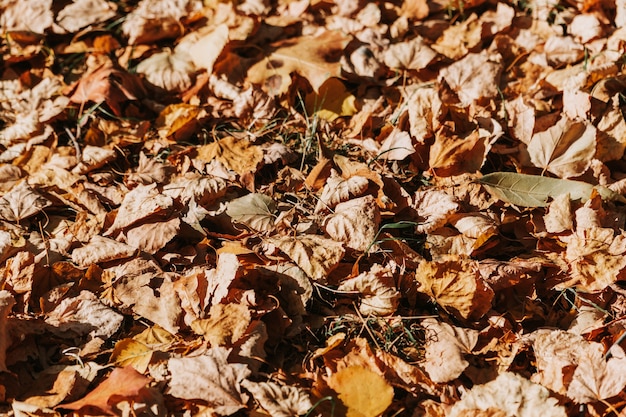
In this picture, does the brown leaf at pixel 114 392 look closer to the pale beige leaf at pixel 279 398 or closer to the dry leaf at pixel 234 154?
the pale beige leaf at pixel 279 398

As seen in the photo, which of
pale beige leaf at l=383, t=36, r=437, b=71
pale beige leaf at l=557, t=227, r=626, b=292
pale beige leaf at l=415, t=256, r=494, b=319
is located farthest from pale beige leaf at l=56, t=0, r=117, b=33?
pale beige leaf at l=557, t=227, r=626, b=292

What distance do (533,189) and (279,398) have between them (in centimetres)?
125

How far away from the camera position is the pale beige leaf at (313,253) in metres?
2.15

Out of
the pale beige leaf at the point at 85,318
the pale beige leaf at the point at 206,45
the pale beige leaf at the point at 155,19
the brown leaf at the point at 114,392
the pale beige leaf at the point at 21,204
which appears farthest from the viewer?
the pale beige leaf at the point at 155,19

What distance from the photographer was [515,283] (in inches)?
85.7

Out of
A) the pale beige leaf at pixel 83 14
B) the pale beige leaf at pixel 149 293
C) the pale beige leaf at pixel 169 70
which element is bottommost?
the pale beige leaf at pixel 149 293

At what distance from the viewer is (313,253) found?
7.16 ft

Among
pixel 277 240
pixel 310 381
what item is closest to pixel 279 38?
pixel 277 240

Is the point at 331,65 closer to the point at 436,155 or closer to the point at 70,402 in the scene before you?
the point at 436,155

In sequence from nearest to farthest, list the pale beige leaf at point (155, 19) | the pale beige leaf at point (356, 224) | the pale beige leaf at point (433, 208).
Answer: the pale beige leaf at point (356, 224) → the pale beige leaf at point (433, 208) → the pale beige leaf at point (155, 19)

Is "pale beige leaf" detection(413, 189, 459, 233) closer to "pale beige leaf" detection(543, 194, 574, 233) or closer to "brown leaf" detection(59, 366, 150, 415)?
"pale beige leaf" detection(543, 194, 574, 233)

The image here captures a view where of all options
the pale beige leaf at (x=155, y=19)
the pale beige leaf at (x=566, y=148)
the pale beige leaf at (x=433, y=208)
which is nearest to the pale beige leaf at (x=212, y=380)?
A: the pale beige leaf at (x=433, y=208)

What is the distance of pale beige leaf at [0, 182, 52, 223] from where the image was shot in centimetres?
247

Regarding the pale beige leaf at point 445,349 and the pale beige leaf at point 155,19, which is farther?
the pale beige leaf at point 155,19
